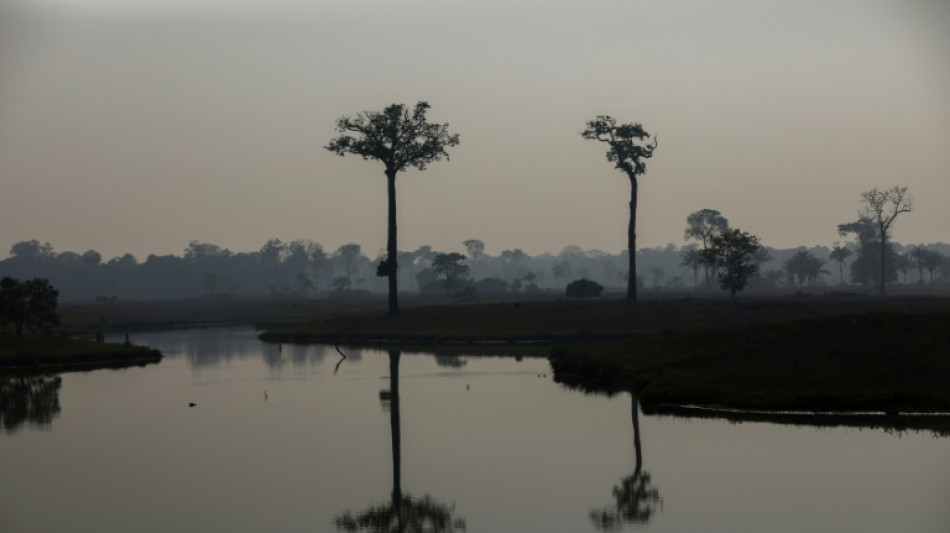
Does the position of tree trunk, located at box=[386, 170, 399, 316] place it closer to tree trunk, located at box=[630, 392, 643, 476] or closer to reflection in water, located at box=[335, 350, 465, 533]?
tree trunk, located at box=[630, 392, 643, 476]

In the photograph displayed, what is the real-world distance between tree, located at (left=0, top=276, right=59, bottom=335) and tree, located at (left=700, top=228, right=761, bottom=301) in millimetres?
66464

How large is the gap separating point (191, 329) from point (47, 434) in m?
111

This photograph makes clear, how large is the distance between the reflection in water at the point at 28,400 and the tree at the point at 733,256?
236 ft

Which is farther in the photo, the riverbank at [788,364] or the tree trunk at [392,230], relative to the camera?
the tree trunk at [392,230]

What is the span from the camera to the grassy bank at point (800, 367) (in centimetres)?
5125

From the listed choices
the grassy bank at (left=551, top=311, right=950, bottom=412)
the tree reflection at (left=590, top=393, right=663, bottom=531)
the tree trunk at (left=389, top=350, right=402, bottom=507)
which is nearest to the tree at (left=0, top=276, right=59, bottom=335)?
the tree trunk at (left=389, top=350, right=402, bottom=507)

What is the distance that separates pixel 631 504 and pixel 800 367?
25.5m

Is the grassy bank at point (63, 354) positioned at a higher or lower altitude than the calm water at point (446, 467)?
higher

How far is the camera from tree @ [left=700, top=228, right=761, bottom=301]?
407 ft

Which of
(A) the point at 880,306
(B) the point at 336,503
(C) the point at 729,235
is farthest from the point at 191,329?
(B) the point at 336,503

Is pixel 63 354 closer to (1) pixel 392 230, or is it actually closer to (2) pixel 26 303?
(2) pixel 26 303

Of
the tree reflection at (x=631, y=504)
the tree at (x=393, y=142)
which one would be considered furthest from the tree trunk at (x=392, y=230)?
the tree reflection at (x=631, y=504)

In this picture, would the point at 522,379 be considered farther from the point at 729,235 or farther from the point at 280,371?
the point at 729,235

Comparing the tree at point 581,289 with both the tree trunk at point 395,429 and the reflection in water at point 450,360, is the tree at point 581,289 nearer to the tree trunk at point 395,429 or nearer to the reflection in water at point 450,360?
the reflection in water at point 450,360
